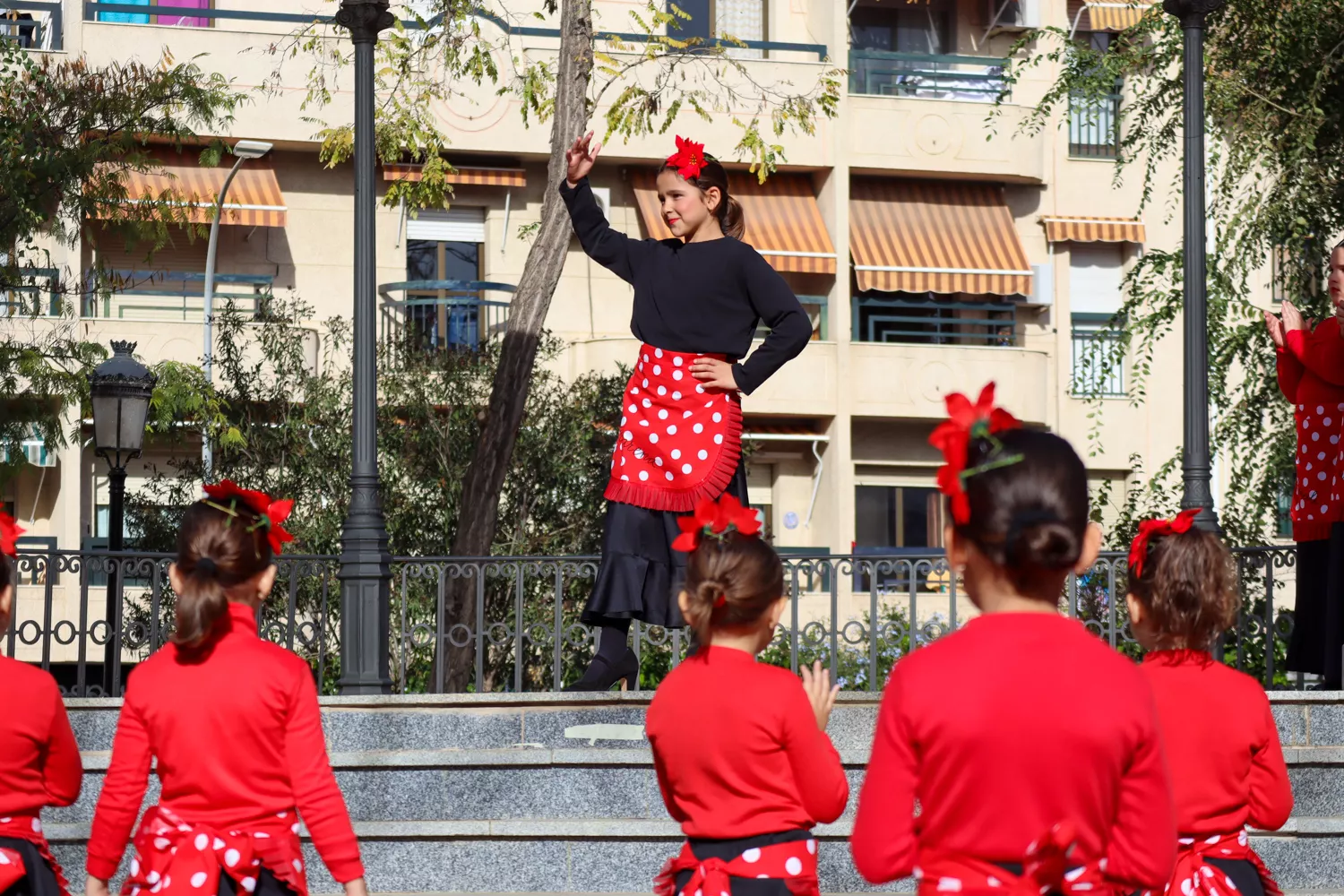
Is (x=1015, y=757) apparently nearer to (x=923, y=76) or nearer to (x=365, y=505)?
(x=365, y=505)

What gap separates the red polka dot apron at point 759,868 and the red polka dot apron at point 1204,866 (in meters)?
0.86

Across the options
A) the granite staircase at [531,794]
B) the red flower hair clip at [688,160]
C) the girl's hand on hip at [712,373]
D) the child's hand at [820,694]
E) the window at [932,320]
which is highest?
the window at [932,320]

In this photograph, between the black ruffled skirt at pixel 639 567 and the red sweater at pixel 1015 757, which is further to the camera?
the black ruffled skirt at pixel 639 567

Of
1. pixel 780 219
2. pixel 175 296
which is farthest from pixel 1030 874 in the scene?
pixel 780 219

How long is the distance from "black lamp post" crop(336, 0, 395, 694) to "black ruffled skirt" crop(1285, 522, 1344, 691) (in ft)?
13.9

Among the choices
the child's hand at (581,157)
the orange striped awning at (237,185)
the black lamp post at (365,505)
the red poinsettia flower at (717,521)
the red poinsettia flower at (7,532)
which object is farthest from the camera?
the orange striped awning at (237,185)

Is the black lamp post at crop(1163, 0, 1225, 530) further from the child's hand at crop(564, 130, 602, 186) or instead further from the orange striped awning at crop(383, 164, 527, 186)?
the orange striped awning at crop(383, 164, 527, 186)

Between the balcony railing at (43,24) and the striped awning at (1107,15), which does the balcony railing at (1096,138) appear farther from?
the balcony railing at (43,24)

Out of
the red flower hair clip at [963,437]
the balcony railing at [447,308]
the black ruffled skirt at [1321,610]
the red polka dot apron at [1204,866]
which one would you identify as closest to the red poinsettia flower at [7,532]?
the red flower hair clip at [963,437]

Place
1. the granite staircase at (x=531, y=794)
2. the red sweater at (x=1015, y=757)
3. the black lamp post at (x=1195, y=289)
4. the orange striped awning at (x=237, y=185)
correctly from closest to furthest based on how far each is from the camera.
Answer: the red sweater at (x=1015, y=757), the granite staircase at (x=531, y=794), the black lamp post at (x=1195, y=289), the orange striped awning at (x=237, y=185)

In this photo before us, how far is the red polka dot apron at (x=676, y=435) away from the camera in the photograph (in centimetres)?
685

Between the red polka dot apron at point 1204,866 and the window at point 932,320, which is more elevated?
the window at point 932,320

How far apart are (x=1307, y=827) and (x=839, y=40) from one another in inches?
814

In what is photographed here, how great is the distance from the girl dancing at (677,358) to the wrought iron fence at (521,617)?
7.94ft
